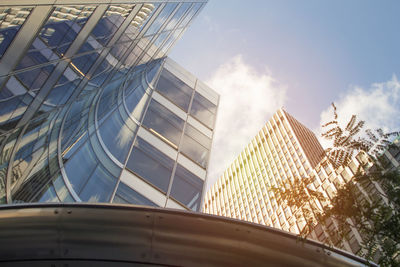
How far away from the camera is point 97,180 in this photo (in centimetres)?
1154

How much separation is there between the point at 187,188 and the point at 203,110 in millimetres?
7904

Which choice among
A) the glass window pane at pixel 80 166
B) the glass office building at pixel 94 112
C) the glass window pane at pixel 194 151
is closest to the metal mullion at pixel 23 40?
the glass office building at pixel 94 112

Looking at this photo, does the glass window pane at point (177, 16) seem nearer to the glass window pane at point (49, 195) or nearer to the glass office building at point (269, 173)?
the glass window pane at point (49, 195)

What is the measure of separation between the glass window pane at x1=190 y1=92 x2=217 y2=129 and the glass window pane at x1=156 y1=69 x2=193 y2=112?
20.8 inches

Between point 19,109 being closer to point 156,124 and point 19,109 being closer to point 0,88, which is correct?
point 0,88

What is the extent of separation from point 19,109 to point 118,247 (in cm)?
403

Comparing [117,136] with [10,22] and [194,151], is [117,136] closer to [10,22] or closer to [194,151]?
[194,151]

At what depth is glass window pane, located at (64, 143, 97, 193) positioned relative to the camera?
35.0 ft

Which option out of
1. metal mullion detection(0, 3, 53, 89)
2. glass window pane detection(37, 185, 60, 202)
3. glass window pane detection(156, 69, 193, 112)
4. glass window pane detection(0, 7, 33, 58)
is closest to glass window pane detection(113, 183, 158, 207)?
glass window pane detection(37, 185, 60, 202)

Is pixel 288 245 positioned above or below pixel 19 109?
below

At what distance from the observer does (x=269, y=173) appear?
3777 inches

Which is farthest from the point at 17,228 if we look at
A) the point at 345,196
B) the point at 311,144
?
the point at 311,144

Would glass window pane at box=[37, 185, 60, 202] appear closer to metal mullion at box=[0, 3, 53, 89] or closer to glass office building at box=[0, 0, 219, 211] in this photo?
glass office building at box=[0, 0, 219, 211]

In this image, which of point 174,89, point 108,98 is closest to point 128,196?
point 108,98
